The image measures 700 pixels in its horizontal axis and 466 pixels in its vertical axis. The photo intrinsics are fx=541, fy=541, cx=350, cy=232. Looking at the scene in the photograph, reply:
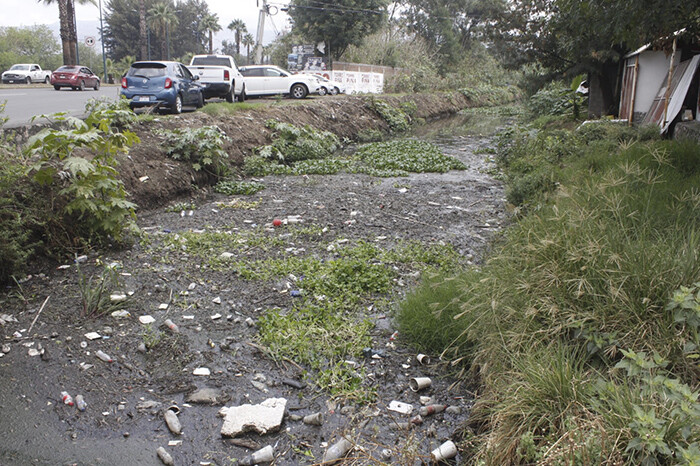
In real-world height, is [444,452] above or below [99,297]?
below

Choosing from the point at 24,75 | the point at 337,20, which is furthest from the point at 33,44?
the point at 337,20

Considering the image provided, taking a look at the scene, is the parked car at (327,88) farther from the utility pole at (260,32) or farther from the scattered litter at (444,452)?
the scattered litter at (444,452)

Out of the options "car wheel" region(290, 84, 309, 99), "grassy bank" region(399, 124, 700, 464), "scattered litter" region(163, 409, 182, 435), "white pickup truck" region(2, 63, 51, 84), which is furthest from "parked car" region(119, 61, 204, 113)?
"white pickup truck" region(2, 63, 51, 84)

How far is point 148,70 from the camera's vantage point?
46.0 feet

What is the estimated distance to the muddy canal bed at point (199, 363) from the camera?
327 centimetres

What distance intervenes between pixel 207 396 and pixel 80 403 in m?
0.81

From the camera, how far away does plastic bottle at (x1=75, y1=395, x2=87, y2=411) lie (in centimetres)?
351

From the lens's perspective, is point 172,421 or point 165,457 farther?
point 172,421

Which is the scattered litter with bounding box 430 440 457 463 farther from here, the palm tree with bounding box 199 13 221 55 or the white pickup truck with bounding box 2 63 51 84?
the palm tree with bounding box 199 13 221 55

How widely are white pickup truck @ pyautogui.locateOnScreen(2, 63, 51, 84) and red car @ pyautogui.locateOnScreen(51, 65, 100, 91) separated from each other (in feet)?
32.4

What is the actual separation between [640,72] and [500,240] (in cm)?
1023

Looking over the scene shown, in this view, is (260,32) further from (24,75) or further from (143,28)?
(143,28)

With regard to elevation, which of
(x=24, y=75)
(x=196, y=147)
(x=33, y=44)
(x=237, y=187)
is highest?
(x=33, y=44)

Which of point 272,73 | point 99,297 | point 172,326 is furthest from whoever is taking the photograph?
point 272,73
